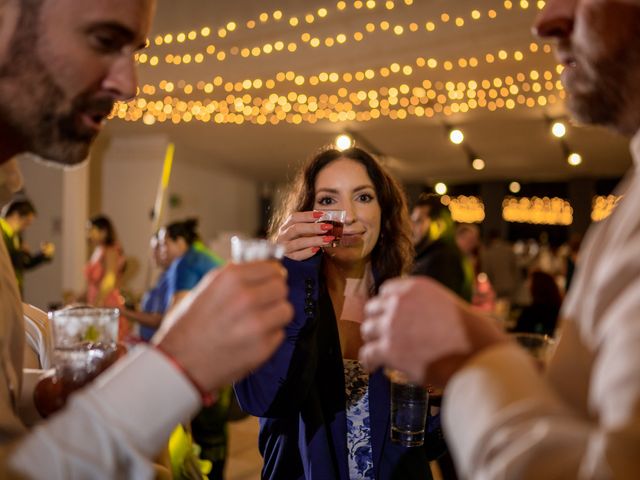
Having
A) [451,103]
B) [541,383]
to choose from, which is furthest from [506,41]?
[541,383]

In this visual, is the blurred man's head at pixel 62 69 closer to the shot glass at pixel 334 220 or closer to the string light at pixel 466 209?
the shot glass at pixel 334 220

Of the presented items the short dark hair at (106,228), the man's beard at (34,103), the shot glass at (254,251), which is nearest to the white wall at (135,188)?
the short dark hair at (106,228)

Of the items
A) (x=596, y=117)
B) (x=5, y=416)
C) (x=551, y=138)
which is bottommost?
(x=5, y=416)

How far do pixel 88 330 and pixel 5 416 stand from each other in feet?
0.59

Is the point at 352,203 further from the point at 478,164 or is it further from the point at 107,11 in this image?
the point at 478,164

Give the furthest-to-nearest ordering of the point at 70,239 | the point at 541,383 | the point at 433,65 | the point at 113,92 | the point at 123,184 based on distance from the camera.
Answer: the point at 123,184, the point at 70,239, the point at 433,65, the point at 113,92, the point at 541,383

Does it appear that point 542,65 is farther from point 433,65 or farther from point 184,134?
point 184,134

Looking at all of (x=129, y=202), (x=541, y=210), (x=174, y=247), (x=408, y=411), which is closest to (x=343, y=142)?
(x=174, y=247)

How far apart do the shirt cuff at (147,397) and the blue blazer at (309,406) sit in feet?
2.76

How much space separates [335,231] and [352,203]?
293 millimetres

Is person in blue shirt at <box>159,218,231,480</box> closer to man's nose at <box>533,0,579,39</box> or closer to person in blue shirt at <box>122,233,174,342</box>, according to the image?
person in blue shirt at <box>122,233,174,342</box>

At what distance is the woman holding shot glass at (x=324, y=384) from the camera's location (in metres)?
1.64

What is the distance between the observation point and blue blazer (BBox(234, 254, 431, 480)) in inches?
64.2

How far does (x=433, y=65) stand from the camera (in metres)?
6.25
